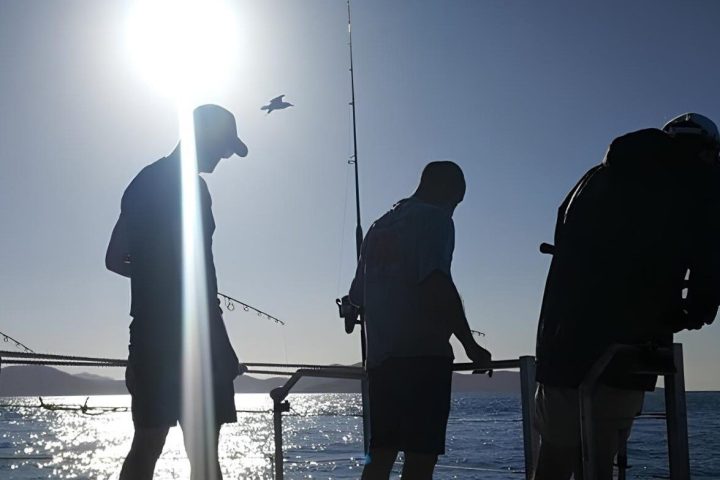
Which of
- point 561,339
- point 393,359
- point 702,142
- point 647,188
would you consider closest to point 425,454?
point 393,359

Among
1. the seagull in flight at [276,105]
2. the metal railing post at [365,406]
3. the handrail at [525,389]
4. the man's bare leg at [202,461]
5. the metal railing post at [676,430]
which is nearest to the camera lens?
the metal railing post at [676,430]

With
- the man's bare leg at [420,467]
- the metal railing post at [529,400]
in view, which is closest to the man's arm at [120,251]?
the man's bare leg at [420,467]

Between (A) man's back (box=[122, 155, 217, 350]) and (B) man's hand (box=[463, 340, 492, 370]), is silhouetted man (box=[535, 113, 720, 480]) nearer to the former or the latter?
(B) man's hand (box=[463, 340, 492, 370])

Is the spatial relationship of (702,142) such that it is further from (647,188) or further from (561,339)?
(561,339)

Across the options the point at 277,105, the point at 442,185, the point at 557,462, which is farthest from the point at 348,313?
the point at 277,105

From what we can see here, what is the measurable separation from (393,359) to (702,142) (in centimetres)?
98

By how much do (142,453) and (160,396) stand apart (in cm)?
16

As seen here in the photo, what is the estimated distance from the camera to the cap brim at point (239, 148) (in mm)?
2500

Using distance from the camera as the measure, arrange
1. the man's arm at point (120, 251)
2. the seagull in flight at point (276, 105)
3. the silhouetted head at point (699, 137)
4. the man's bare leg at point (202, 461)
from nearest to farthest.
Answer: the silhouetted head at point (699, 137)
the man's bare leg at point (202, 461)
the man's arm at point (120, 251)
the seagull in flight at point (276, 105)

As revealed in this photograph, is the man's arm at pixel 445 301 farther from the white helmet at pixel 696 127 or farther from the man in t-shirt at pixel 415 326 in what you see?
the white helmet at pixel 696 127

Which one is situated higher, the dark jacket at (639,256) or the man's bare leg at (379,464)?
the dark jacket at (639,256)

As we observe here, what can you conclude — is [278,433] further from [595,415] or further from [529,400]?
[595,415]

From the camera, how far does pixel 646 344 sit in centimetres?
165

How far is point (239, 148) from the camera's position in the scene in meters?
2.51
